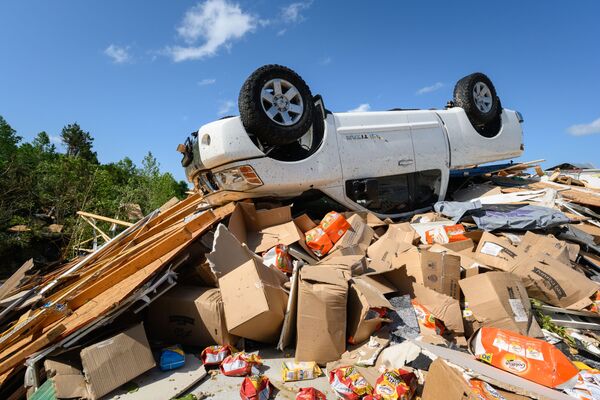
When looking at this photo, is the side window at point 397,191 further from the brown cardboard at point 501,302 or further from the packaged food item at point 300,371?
the packaged food item at point 300,371

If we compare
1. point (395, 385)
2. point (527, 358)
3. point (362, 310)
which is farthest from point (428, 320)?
point (395, 385)

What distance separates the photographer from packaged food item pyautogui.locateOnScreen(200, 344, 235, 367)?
2.38 m

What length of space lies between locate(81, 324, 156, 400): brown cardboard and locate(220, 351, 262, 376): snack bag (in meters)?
0.50

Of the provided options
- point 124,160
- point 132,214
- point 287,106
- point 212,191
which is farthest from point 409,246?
point 124,160

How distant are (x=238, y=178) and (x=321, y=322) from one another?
6.43 feet

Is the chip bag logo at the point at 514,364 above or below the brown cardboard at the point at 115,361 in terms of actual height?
below

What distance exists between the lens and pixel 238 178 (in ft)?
12.3

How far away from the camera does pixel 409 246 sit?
3424 mm

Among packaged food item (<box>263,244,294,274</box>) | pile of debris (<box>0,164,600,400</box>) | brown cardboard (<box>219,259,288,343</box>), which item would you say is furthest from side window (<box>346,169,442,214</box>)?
brown cardboard (<box>219,259,288,343</box>)

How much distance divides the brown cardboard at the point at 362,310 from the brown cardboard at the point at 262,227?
1034 millimetres

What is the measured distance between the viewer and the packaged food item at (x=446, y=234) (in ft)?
12.4

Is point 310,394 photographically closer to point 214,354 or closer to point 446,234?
point 214,354

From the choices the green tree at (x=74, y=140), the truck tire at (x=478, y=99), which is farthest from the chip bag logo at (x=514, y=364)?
the green tree at (x=74, y=140)

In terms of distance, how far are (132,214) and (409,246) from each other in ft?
32.8
